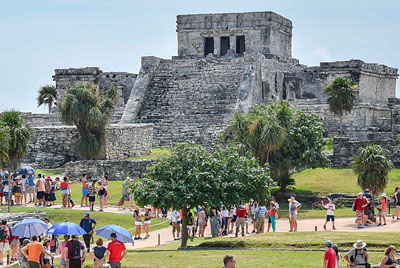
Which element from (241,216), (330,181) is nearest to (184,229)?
(241,216)

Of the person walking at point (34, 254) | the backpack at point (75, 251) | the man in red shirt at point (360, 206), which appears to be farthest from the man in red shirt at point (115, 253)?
the man in red shirt at point (360, 206)

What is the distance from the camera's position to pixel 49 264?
1694 centimetres

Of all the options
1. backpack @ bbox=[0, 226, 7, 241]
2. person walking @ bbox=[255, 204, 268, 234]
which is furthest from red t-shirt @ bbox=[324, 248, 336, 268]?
backpack @ bbox=[0, 226, 7, 241]

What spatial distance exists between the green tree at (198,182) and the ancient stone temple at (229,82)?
461 inches

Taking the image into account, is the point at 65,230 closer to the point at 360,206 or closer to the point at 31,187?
the point at 360,206

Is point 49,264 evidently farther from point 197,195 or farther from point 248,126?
point 248,126

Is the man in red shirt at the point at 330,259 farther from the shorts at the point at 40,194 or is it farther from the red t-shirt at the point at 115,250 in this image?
the shorts at the point at 40,194

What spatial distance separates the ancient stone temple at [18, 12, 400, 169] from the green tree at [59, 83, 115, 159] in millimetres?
3390

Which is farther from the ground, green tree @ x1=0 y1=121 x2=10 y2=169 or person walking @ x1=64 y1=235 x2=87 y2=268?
green tree @ x1=0 y1=121 x2=10 y2=169

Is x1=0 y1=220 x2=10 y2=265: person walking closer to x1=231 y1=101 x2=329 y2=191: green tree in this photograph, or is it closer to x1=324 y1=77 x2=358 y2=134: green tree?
x1=231 y1=101 x2=329 y2=191: green tree

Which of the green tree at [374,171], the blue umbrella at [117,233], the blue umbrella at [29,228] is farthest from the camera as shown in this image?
the green tree at [374,171]

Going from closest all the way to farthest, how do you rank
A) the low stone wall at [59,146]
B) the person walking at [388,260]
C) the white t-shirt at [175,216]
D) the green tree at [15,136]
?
the person walking at [388,260]
the white t-shirt at [175,216]
the green tree at [15,136]
the low stone wall at [59,146]

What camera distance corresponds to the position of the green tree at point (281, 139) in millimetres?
28609

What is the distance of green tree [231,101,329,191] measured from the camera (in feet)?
93.9
